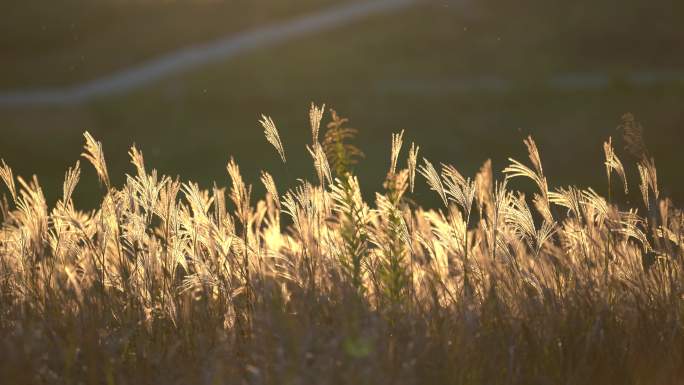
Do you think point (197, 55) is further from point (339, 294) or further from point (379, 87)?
point (339, 294)

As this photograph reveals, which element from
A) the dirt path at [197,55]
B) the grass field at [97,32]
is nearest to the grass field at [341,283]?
the dirt path at [197,55]

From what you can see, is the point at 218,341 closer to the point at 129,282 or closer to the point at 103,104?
the point at 129,282

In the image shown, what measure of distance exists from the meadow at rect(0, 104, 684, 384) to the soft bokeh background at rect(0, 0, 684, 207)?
388 inches

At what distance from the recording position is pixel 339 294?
2.90 metres

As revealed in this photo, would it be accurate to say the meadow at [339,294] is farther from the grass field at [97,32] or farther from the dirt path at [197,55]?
the grass field at [97,32]

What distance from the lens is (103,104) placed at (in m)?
19.1

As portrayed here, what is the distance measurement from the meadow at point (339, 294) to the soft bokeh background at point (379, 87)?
9.86m

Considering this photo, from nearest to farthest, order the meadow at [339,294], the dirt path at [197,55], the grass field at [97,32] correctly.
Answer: the meadow at [339,294] < the dirt path at [197,55] < the grass field at [97,32]

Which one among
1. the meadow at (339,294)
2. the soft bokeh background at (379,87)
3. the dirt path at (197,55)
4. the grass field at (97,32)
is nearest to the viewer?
the meadow at (339,294)

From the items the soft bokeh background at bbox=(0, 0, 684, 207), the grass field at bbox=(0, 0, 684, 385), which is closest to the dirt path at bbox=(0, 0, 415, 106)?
the soft bokeh background at bbox=(0, 0, 684, 207)

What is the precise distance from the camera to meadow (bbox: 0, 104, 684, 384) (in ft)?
8.70

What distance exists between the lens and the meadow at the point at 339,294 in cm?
265

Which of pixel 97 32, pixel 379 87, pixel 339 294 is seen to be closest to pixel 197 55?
pixel 97 32

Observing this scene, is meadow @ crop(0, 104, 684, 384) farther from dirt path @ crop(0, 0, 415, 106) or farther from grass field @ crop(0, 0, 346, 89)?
grass field @ crop(0, 0, 346, 89)
